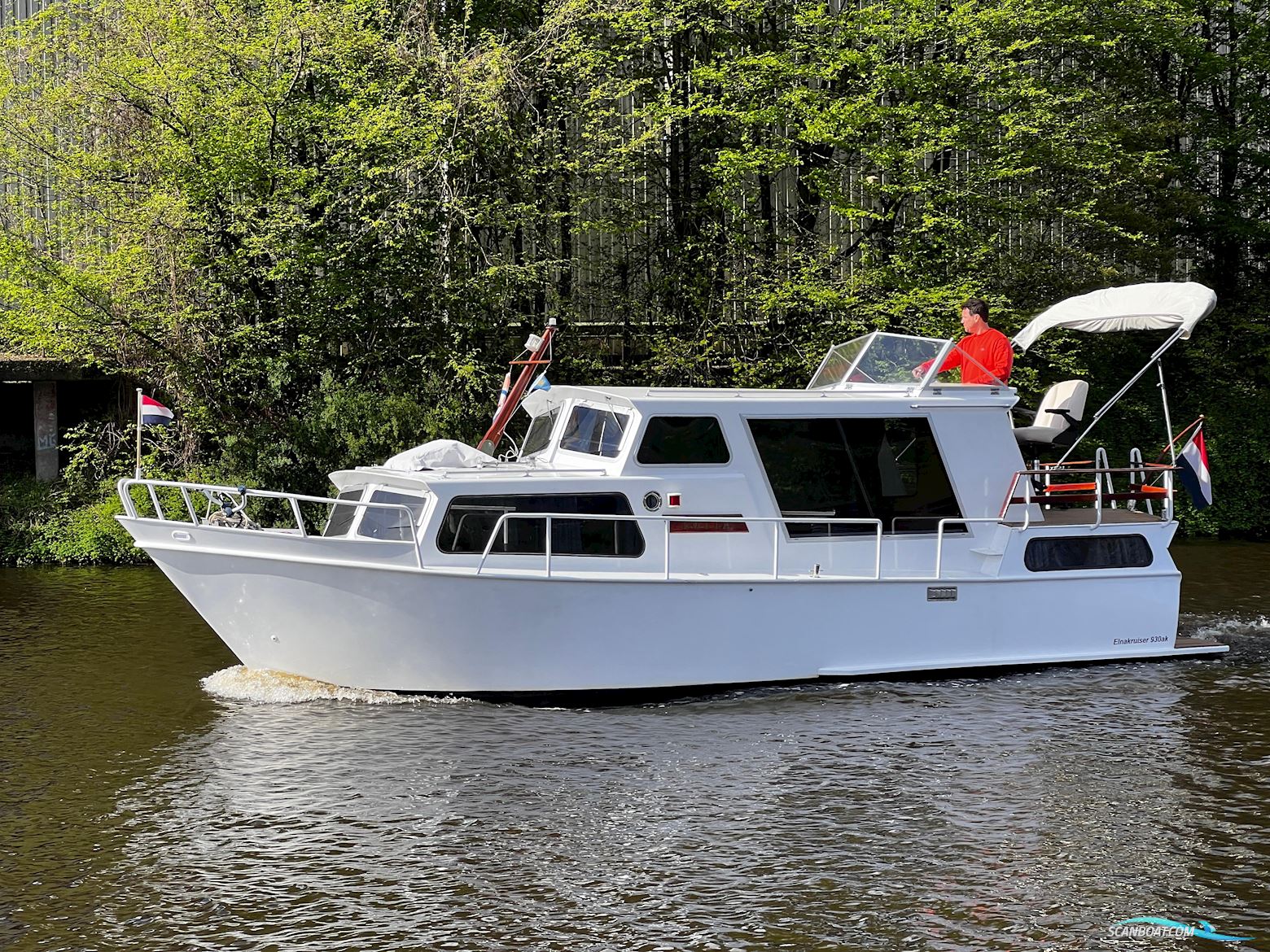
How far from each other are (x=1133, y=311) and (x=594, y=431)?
6515 mm

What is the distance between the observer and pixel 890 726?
11953mm

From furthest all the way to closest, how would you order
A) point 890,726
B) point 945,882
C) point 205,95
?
point 205,95
point 890,726
point 945,882

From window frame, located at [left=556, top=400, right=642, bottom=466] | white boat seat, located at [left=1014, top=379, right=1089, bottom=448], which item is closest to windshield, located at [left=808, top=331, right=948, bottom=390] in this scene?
white boat seat, located at [left=1014, top=379, right=1089, bottom=448]

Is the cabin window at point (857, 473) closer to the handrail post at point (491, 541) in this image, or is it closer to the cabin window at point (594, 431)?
the cabin window at point (594, 431)

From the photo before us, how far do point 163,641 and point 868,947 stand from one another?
10.2 m

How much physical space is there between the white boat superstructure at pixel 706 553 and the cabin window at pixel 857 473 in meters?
0.02

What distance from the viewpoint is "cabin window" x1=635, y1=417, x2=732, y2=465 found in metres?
12.8

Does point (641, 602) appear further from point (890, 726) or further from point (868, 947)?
point (868, 947)

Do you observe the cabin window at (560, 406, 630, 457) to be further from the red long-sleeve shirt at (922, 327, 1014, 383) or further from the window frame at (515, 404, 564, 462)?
the red long-sleeve shirt at (922, 327, 1014, 383)

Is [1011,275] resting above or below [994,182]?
below

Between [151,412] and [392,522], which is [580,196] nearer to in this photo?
[392,522]

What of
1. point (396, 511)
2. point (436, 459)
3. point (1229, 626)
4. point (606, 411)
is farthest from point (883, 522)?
point (1229, 626)

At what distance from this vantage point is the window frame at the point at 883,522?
13.1 meters

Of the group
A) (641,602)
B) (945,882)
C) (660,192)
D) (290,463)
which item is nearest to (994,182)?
(660,192)
